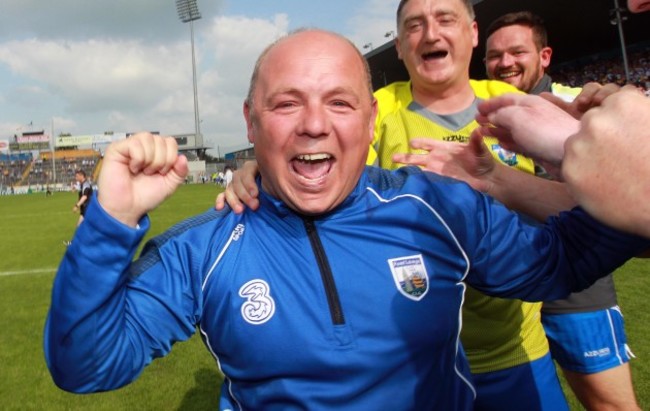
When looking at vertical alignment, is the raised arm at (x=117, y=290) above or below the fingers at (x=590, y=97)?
below

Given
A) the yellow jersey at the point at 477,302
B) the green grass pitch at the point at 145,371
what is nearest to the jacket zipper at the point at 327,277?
the yellow jersey at the point at 477,302

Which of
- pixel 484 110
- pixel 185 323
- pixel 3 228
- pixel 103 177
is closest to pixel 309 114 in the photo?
pixel 484 110

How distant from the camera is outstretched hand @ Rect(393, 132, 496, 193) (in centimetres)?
209

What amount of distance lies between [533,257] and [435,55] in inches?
50.3

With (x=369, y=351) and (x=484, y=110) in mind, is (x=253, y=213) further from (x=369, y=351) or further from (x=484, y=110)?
(x=484, y=110)

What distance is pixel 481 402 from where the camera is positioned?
2539 mm

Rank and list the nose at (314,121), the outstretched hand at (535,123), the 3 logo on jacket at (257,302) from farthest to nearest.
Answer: the nose at (314,121), the 3 logo on jacket at (257,302), the outstretched hand at (535,123)

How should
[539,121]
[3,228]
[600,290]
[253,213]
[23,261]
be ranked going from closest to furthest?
[539,121] < [253,213] < [600,290] < [23,261] < [3,228]

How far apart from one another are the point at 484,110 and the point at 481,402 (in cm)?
156

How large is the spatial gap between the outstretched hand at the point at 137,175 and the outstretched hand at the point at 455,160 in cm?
89

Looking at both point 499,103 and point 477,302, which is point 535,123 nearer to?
point 499,103

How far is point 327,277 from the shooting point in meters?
1.62

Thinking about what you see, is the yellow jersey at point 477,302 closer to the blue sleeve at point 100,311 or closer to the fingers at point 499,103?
the fingers at point 499,103

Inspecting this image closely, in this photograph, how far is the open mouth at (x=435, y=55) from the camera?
2.62 metres
